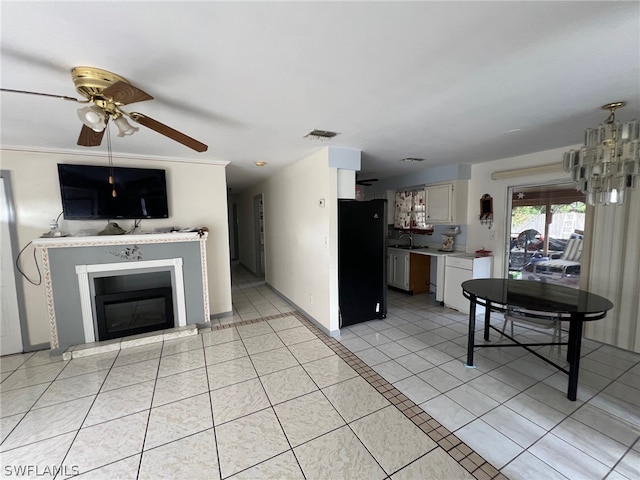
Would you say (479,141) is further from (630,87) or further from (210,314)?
(210,314)

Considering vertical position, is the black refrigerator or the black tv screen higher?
the black tv screen

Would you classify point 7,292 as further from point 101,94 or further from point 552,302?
point 552,302

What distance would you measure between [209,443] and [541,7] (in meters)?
2.79

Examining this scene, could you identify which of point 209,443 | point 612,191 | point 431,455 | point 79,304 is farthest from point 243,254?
A: point 612,191

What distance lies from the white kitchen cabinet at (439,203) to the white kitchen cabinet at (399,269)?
0.80 meters

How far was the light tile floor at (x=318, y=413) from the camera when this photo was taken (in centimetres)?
153

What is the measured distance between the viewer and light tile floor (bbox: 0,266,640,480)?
5.03ft

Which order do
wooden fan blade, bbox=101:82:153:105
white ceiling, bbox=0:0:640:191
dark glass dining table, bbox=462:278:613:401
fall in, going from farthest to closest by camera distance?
dark glass dining table, bbox=462:278:613:401 → wooden fan blade, bbox=101:82:153:105 → white ceiling, bbox=0:0:640:191

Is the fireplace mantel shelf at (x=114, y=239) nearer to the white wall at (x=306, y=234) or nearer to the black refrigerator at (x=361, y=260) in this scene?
the white wall at (x=306, y=234)

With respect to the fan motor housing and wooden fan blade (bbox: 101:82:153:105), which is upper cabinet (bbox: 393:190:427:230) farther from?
the fan motor housing

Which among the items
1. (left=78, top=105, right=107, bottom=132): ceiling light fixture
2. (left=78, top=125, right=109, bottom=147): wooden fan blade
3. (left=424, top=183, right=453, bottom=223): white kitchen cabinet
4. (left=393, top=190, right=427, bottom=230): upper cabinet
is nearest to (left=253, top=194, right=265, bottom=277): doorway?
(left=393, top=190, right=427, bottom=230): upper cabinet

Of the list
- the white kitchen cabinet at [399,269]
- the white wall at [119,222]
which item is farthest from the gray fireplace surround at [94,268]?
the white kitchen cabinet at [399,269]

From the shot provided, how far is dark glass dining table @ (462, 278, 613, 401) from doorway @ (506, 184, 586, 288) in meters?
1.01

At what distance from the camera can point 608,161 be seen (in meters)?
1.73
